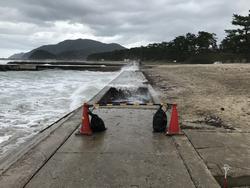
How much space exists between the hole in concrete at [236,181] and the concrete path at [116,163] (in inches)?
16.3

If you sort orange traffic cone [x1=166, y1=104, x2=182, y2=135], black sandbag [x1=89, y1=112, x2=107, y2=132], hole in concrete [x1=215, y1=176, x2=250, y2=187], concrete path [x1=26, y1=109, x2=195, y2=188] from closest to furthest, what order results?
concrete path [x1=26, y1=109, x2=195, y2=188] < hole in concrete [x1=215, y1=176, x2=250, y2=187] < orange traffic cone [x1=166, y1=104, x2=182, y2=135] < black sandbag [x1=89, y1=112, x2=107, y2=132]

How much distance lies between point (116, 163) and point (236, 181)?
1.65 m

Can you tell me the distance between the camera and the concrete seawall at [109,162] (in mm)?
4500

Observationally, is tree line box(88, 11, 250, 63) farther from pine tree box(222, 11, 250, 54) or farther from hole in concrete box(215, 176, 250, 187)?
hole in concrete box(215, 176, 250, 187)

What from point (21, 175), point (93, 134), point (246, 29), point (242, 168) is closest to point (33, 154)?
point (21, 175)

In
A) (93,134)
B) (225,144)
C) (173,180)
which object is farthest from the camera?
(93,134)

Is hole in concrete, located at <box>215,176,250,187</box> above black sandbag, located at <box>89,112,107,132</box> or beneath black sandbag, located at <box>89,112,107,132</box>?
beneath

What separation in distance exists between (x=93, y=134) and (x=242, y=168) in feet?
10.1

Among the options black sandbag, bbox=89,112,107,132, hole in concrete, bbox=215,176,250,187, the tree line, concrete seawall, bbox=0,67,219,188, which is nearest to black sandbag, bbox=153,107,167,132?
concrete seawall, bbox=0,67,219,188

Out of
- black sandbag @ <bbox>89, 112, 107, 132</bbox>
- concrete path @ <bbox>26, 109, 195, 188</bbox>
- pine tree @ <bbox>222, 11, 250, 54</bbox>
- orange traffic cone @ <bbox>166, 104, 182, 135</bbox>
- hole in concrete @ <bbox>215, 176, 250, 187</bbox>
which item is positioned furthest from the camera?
pine tree @ <bbox>222, 11, 250, 54</bbox>

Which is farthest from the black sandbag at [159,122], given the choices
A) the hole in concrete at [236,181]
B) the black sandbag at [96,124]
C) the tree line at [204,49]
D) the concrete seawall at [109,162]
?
the tree line at [204,49]

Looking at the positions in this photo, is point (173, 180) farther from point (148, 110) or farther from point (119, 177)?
point (148, 110)

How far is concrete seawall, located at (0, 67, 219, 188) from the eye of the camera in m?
4.50

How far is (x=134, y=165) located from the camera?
5.09 m
